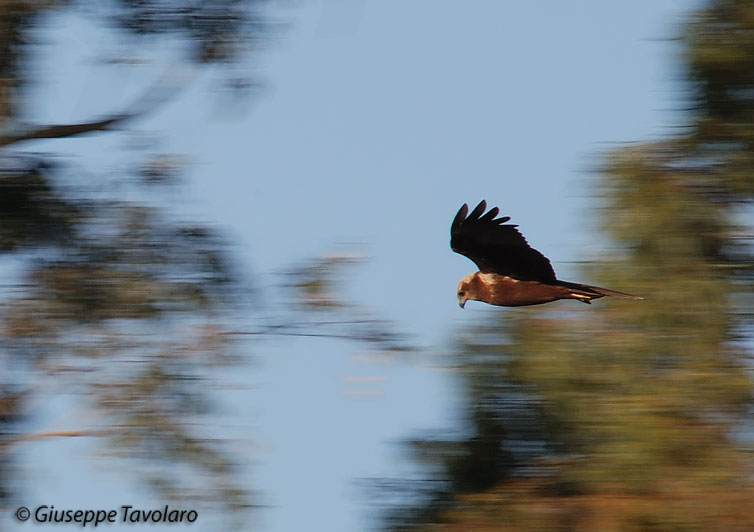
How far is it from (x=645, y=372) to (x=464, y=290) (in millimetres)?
1652

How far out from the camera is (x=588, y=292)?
9.26 m

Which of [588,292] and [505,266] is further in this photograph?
[505,266]

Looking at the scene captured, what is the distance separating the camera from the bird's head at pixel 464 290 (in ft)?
32.6

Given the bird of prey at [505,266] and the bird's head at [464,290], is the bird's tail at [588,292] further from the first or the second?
the bird's head at [464,290]

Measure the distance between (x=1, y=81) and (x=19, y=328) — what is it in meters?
1.39

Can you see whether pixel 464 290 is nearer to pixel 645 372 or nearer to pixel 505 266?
pixel 505 266

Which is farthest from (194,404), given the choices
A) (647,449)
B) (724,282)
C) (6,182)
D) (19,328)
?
(724,282)

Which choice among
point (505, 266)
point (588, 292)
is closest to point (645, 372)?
point (588, 292)

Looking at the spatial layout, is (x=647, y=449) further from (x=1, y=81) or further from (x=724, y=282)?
(x=1, y=81)

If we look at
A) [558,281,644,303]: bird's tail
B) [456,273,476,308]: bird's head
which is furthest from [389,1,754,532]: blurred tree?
[456,273,476,308]: bird's head

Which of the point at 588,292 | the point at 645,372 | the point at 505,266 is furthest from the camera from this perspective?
the point at 505,266

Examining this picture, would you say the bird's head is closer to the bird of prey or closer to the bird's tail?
the bird of prey

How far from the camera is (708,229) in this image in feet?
30.0

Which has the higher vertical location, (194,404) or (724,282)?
(724,282)
